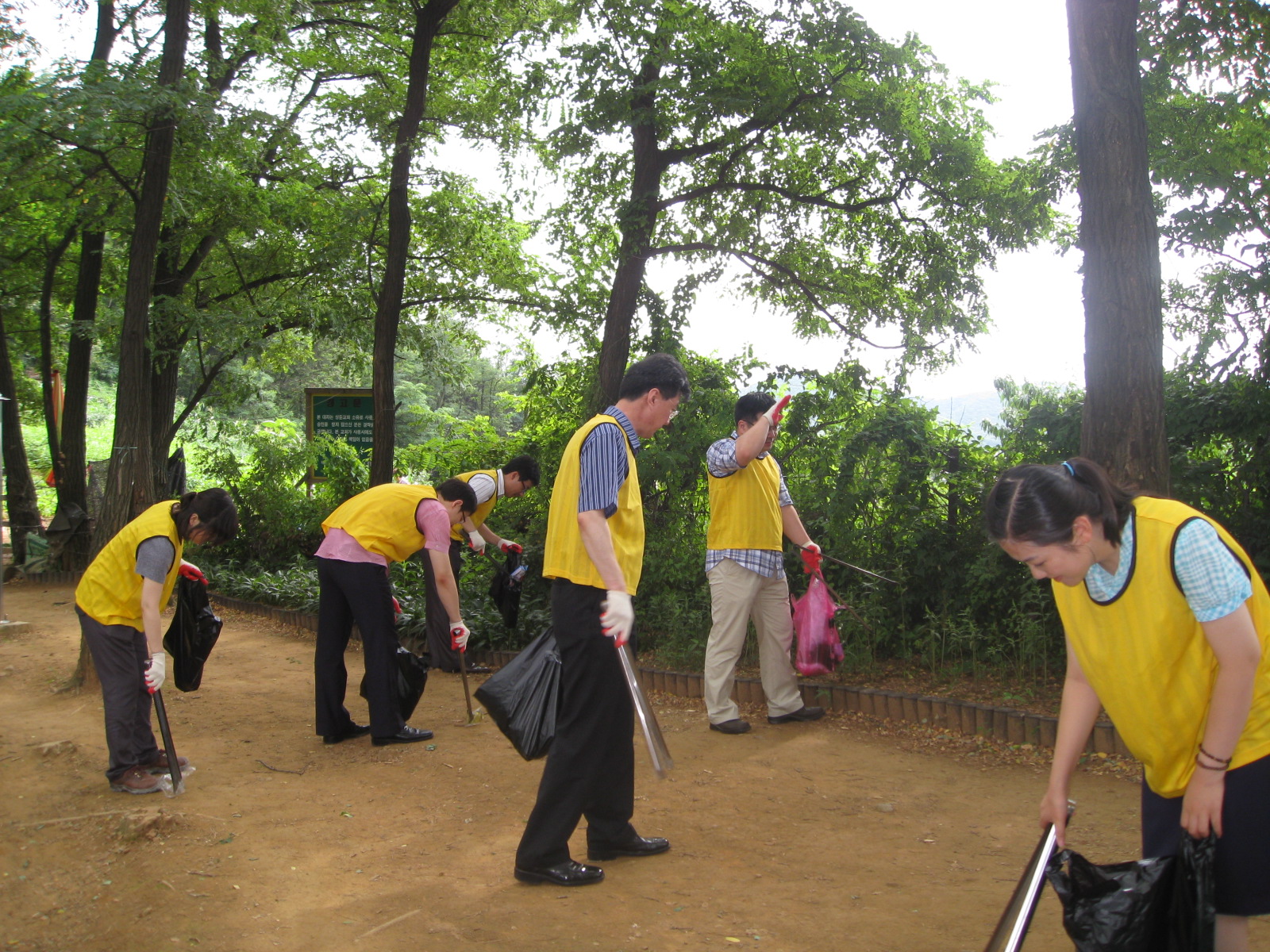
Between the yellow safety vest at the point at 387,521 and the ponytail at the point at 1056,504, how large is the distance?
13.4 ft

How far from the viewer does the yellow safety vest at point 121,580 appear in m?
4.86

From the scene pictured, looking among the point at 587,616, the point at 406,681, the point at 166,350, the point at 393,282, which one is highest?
the point at 393,282

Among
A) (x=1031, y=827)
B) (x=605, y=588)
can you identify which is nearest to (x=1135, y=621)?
(x=605, y=588)

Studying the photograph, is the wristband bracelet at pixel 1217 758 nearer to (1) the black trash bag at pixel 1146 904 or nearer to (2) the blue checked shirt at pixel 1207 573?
(1) the black trash bag at pixel 1146 904

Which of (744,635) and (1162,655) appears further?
(744,635)

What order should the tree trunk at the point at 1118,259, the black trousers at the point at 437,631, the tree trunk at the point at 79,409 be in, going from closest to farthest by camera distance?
the tree trunk at the point at 1118,259, the black trousers at the point at 437,631, the tree trunk at the point at 79,409

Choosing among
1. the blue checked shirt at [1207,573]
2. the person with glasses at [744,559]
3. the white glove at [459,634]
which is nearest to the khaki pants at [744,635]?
the person with glasses at [744,559]

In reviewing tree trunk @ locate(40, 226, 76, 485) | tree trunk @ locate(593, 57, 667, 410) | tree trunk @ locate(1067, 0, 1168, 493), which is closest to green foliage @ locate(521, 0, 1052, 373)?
tree trunk @ locate(593, 57, 667, 410)

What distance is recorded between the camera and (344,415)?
47.8 ft

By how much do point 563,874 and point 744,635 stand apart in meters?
2.41

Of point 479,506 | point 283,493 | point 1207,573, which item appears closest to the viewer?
point 1207,573

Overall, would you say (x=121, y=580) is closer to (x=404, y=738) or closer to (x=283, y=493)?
(x=404, y=738)

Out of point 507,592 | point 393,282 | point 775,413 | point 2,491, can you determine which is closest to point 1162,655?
point 775,413

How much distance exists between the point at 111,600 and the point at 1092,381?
5.15m
